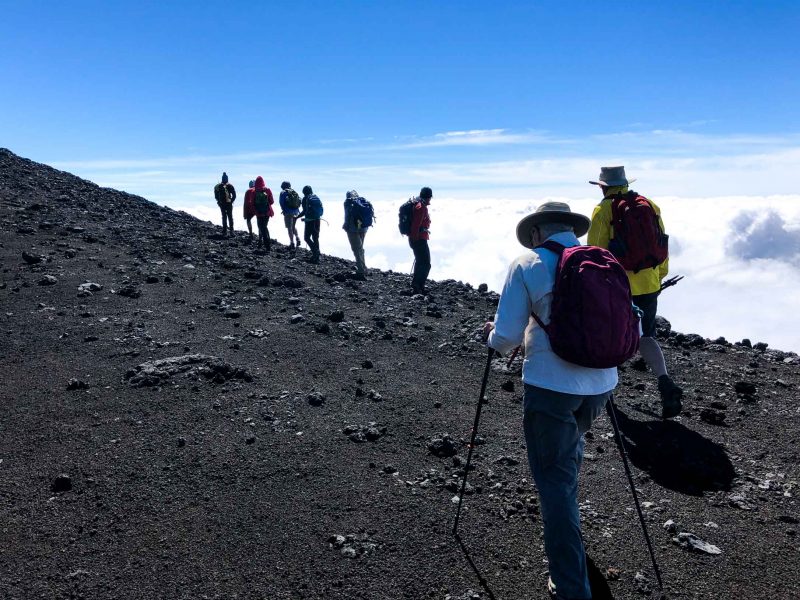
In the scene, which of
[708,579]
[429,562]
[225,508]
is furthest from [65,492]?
[708,579]

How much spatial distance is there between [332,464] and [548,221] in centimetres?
331

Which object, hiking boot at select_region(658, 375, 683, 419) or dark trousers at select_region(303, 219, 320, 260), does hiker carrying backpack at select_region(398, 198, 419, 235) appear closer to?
dark trousers at select_region(303, 219, 320, 260)

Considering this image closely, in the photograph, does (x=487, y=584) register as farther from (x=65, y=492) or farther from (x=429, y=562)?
(x=65, y=492)

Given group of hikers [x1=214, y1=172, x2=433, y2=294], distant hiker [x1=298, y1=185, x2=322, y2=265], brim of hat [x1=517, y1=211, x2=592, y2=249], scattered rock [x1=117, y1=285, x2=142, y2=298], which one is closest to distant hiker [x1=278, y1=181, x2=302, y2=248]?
group of hikers [x1=214, y1=172, x2=433, y2=294]

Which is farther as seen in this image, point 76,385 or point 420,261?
point 420,261

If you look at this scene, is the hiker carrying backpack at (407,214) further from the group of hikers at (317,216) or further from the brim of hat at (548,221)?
the brim of hat at (548,221)

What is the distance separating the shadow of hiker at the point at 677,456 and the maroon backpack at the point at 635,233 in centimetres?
190

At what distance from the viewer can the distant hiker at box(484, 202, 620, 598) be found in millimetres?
3535

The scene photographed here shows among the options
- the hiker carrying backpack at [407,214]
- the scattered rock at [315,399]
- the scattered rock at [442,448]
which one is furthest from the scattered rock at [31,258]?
the scattered rock at [442,448]

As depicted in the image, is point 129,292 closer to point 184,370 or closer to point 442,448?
point 184,370

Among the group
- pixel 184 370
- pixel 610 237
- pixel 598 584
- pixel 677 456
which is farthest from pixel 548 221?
pixel 184 370

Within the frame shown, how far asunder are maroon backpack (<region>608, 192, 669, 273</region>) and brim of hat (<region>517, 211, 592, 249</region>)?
7.91ft

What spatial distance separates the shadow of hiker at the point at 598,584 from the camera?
12.9 feet

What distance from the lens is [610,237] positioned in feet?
21.4
